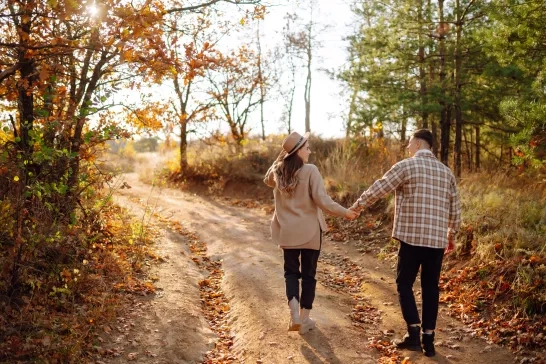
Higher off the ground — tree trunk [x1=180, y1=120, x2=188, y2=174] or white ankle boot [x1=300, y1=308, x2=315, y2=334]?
Result: tree trunk [x1=180, y1=120, x2=188, y2=174]

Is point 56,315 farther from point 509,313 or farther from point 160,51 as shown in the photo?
point 509,313

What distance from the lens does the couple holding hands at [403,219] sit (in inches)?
207

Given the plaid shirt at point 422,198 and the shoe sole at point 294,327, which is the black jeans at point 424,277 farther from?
the shoe sole at point 294,327

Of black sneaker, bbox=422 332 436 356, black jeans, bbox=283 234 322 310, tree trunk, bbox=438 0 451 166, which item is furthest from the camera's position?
tree trunk, bbox=438 0 451 166

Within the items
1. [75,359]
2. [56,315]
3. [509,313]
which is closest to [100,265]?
[56,315]

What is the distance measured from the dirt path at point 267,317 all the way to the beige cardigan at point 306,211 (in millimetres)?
1036

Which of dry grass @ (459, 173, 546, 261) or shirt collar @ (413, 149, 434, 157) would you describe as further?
dry grass @ (459, 173, 546, 261)

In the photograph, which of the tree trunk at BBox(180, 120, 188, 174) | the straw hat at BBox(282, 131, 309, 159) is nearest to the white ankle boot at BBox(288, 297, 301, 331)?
the straw hat at BBox(282, 131, 309, 159)

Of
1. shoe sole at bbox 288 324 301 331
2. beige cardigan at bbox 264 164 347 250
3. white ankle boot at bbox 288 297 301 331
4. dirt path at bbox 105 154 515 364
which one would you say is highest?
beige cardigan at bbox 264 164 347 250

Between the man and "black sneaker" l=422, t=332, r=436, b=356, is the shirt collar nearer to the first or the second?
the man

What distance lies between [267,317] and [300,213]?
146 centimetres

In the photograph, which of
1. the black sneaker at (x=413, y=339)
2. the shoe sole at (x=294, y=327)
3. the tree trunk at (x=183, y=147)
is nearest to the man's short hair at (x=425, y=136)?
the black sneaker at (x=413, y=339)

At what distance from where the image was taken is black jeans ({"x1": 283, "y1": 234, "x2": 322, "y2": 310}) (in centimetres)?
571

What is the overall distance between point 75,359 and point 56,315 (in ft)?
3.33
